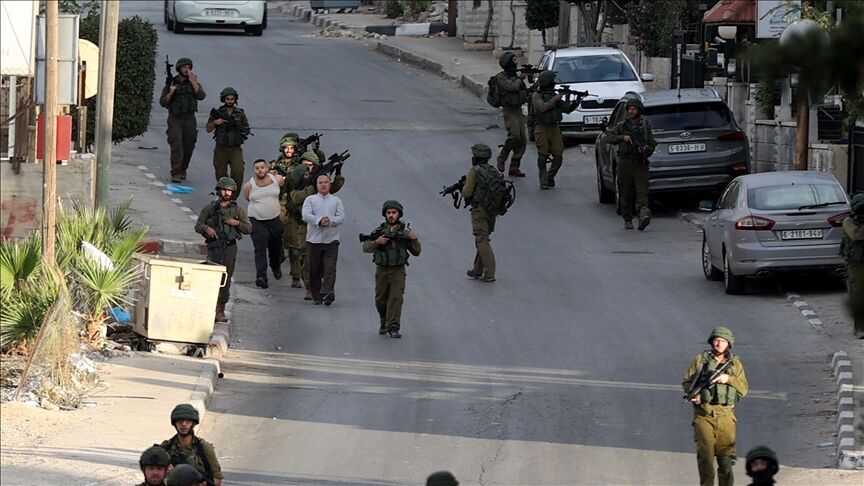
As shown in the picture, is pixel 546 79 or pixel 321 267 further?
pixel 546 79

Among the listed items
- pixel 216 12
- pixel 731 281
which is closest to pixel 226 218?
pixel 731 281

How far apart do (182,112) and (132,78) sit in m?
0.89

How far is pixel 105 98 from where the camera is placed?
60.3 ft

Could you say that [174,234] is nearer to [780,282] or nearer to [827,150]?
[780,282]

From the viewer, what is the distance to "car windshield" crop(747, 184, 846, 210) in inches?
739

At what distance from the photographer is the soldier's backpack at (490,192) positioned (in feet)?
64.4

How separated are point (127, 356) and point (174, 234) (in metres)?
5.49

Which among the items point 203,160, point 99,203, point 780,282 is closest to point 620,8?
point 203,160

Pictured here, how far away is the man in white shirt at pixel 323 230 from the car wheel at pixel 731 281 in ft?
14.6

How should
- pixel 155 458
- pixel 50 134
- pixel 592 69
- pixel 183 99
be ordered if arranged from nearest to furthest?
pixel 155 458 < pixel 50 134 < pixel 183 99 < pixel 592 69

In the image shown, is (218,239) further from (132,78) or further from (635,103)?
(132,78)

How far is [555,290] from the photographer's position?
19562 mm

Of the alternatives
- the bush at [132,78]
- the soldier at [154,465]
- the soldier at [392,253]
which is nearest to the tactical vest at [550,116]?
the bush at [132,78]

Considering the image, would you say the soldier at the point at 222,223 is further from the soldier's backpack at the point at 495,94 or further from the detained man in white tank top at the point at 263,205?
the soldier's backpack at the point at 495,94
